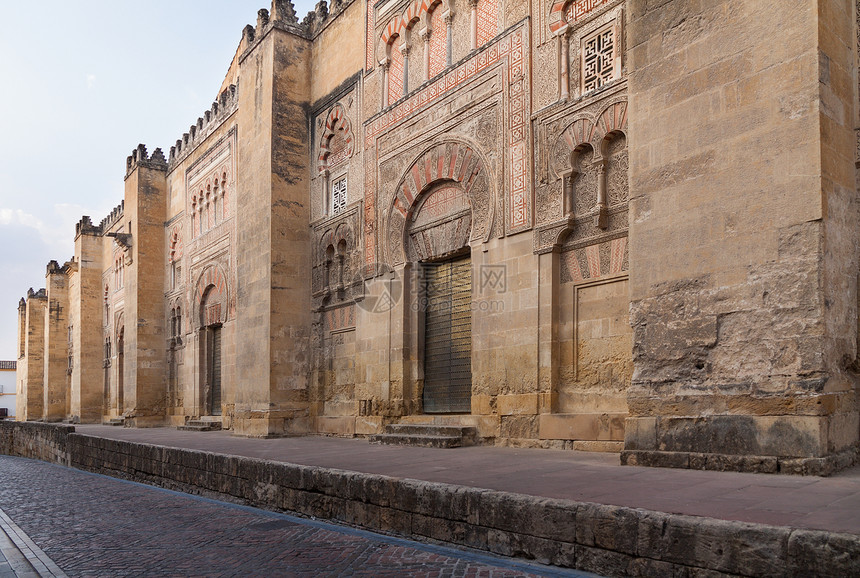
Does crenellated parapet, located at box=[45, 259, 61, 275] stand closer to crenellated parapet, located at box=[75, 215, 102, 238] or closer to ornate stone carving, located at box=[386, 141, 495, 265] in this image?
crenellated parapet, located at box=[75, 215, 102, 238]

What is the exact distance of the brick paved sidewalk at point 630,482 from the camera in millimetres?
3400

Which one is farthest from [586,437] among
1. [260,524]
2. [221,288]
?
[221,288]

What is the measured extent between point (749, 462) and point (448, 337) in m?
5.04

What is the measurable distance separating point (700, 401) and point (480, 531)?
1.92 metres

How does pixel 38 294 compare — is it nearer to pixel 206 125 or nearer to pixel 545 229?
pixel 206 125

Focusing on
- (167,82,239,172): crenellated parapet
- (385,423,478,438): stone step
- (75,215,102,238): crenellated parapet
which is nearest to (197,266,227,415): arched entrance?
(167,82,239,172): crenellated parapet

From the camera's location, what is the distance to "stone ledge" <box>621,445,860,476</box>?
4.45 metres

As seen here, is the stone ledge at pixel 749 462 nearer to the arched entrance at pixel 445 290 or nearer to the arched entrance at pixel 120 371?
the arched entrance at pixel 445 290

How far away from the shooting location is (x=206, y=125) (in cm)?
1705

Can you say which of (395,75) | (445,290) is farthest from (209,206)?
(445,290)

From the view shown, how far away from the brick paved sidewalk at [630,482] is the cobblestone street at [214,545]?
0.59 metres

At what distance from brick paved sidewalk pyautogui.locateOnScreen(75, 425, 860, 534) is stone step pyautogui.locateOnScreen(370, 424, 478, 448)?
1.54ft

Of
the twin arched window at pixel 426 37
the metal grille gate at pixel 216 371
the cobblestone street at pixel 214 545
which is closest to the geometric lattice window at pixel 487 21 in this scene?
the twin arched window at pixel 426 37

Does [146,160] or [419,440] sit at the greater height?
[146,160]
